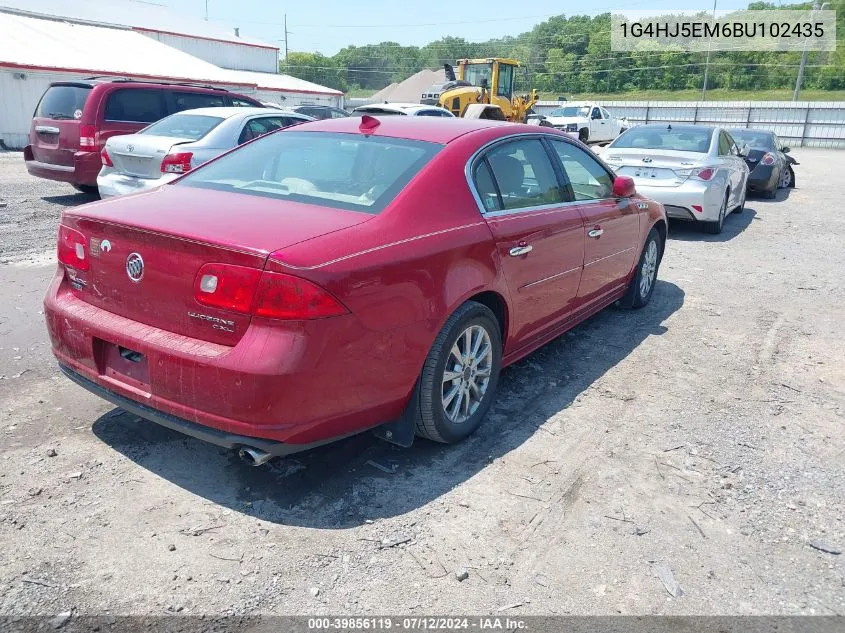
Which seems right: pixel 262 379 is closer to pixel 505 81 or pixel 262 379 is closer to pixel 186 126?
pixel 186 126

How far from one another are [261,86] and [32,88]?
613 inches

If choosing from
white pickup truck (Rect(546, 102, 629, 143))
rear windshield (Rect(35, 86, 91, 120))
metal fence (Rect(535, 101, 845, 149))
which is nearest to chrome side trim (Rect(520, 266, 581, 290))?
rear windshield (Rect(35, 86, 91, 120))

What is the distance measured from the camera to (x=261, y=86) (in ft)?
124

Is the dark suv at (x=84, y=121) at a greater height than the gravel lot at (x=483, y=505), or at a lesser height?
greater

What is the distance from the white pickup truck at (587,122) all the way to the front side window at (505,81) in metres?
2.33

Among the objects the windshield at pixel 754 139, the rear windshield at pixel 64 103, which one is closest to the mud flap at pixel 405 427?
the rear windshield at pixel 64 103

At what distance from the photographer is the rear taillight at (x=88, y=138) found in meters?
9.72

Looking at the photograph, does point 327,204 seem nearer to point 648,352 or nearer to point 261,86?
point 648,352

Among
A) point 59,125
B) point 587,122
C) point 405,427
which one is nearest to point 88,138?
point 59,125

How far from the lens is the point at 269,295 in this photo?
2.76 m

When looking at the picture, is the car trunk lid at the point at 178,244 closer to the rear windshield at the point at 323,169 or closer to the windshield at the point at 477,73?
the rear windshield at the point at 323,169

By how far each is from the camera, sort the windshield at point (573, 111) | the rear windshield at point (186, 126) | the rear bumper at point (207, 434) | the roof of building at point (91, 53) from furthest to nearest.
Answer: the windshield at point (573, 111)
the roof of building at point (91, 53)
the rear windshield at point (186, 126)
the rear bumper at point (207, 434)

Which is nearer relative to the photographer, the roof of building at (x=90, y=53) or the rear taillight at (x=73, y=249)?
the rear taillight at (x=73, y=249)

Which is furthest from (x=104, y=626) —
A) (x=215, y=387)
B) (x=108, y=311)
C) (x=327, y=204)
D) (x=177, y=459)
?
(x=327, y=204)
